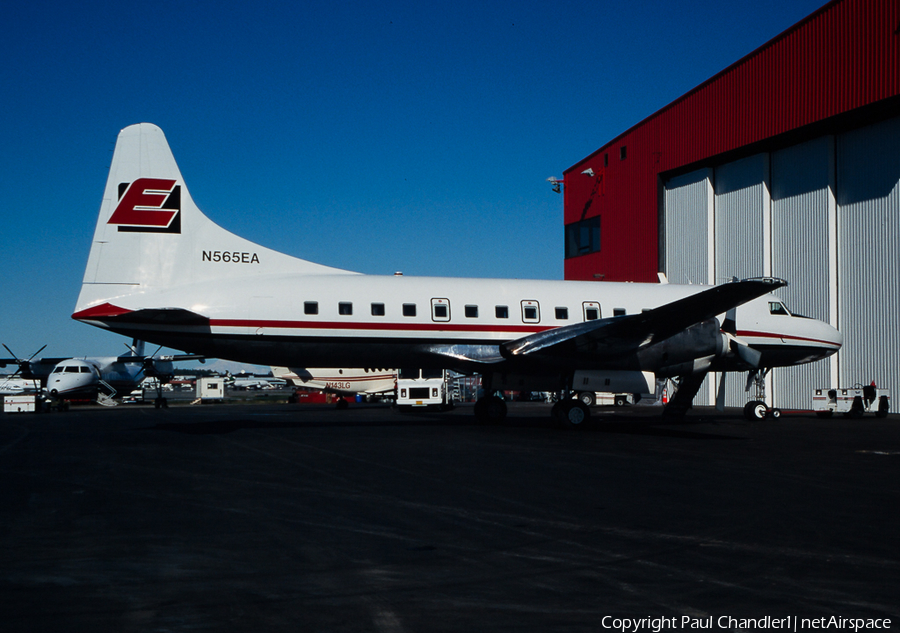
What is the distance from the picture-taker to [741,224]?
37312 millimetres

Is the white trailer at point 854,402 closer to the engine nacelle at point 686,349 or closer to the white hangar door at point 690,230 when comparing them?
the white hangar door at point 690,230

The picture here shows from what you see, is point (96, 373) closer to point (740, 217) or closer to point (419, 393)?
point (419, 393)

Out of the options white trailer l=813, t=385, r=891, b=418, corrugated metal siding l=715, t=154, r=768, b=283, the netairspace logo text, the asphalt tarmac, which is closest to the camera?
the netairspace logo text

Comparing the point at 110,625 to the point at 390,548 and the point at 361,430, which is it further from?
the point at 361,430

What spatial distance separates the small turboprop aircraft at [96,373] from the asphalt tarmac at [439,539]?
3185 cm

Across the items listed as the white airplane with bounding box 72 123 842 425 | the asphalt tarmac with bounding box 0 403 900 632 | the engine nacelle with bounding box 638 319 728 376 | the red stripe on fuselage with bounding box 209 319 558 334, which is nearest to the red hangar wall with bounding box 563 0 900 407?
the white airplane with bounding box 72 123 842 425

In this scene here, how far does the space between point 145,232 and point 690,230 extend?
3025cm

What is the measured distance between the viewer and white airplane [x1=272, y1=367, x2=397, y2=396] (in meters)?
49.0

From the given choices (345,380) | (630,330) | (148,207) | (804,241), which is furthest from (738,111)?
(345,380)

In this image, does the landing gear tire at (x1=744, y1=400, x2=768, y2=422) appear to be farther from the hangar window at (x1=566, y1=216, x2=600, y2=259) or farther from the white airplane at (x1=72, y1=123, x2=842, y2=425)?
the hangar window at (x1=566, y1=216, x2=600, y2=259)

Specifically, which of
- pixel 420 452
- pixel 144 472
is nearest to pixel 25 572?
pixel 144 472

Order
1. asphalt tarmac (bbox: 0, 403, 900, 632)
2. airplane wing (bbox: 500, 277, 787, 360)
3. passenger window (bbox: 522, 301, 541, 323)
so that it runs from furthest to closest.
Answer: passenger window (bbox: 522, 301, 541, 323) → airplane wing (bbox: 500, 277, 787, 360) → asphalt tarmac (bbox: 0, 403, 900, 632)

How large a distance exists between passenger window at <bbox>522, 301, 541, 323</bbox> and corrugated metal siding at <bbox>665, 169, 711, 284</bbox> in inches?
825

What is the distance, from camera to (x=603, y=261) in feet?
150
